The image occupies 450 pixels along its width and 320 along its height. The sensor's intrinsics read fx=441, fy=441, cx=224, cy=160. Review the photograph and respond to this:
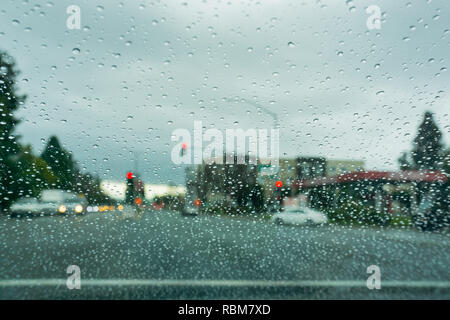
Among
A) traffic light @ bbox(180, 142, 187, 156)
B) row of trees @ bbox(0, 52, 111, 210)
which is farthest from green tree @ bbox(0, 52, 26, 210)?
traffic light @ bbox(180, 142, 187, 156)

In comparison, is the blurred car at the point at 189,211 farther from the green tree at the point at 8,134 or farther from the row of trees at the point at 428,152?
the row of trees at the point at 428,152

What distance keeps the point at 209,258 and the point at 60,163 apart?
200 cm

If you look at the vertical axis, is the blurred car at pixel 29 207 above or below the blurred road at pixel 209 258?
above

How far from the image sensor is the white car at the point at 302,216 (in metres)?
4.69

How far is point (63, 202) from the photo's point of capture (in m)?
4.91

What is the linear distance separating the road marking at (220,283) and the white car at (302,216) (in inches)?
26.9

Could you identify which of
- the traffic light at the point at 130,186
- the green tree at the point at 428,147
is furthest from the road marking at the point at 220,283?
the green tree at the point at 428,147

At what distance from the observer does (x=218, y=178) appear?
489 cm

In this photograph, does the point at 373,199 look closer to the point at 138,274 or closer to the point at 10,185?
the point at 138,274

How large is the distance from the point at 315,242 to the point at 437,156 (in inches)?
63.0

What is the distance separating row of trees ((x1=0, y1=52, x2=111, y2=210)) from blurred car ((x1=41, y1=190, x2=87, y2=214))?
94mm

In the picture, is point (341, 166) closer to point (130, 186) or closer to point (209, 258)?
point (209, 258)

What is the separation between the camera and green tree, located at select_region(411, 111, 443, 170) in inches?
180
